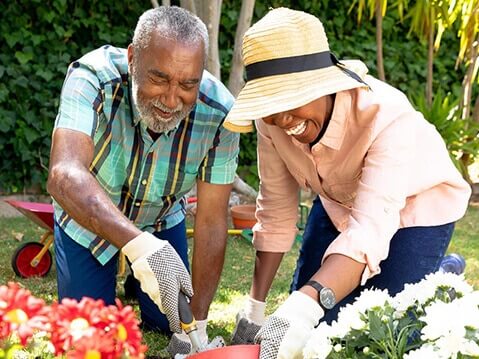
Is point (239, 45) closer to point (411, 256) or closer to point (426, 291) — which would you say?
point (411, 256)

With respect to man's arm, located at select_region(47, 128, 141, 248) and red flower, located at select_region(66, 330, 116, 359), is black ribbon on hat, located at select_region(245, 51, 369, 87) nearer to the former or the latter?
man's arm, located at select_region(47, 128, 141, 248)

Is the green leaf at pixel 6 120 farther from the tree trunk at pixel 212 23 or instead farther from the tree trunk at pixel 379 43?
the tree trunk at pixel 379 43

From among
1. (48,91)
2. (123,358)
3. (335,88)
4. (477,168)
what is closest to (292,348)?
(335,88)

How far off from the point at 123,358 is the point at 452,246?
4434mm

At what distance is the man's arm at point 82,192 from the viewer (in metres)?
2.20

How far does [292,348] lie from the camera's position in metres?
1.96

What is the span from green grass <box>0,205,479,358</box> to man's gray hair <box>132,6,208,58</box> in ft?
4.23

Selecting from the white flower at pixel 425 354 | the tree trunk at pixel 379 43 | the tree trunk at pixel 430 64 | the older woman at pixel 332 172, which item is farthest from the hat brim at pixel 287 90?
the tree trunk at pixel 430 64

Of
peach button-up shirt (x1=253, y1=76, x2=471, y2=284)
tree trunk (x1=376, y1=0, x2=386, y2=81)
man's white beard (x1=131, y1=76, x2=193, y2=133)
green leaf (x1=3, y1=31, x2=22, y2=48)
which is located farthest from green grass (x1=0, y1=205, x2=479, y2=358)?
tree trunk (x1=376, y1=0, x2=386, y2=81)

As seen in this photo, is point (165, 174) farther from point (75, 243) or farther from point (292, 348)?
point (292, 348)

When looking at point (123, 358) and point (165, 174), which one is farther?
point (165, 174)

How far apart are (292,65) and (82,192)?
0.72 meters

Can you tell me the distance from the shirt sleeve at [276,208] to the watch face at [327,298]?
0.75m

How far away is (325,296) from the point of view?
2092 millimetres
